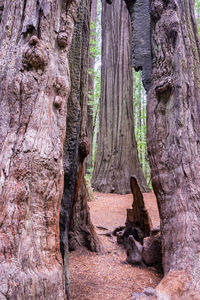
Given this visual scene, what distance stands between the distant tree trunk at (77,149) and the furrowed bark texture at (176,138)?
68 cm

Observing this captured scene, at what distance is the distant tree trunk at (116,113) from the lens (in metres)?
7.52

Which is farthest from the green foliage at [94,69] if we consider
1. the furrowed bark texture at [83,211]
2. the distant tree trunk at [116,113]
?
the furrowed bark texture at [83,211]

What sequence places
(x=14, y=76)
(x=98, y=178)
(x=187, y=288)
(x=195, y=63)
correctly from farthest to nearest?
(x=98, y=178)
(x=195, y=63)
(x=187, y=288)
(x=14, y=76)

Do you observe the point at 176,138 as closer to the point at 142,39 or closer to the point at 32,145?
the point at 142,39

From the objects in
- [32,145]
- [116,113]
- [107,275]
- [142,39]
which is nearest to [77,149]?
[32,145]

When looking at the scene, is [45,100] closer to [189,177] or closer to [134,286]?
[189,177]

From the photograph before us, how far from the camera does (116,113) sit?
8188 millimetres

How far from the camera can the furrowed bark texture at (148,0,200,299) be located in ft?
5.86

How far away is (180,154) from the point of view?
83.9 inches

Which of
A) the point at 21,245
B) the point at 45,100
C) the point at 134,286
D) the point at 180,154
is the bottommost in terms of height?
the point at 134,286

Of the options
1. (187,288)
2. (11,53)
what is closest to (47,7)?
(11,53)

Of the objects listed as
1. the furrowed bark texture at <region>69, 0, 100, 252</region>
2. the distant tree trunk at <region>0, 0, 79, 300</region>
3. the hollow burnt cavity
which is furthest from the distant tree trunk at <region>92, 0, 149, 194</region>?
the distant tree trunk at <region>0, 0, 79, 300</region>

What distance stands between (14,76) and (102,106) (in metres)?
7.33

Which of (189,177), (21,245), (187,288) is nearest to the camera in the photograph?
(21,245)
